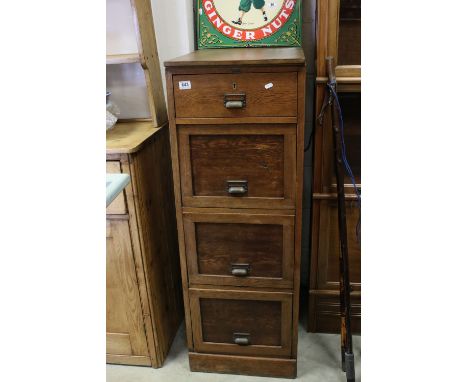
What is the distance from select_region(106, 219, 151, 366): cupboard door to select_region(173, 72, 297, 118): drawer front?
53cm

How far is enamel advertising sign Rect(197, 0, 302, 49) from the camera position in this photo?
1675mm

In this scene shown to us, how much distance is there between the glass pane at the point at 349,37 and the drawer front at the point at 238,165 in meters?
0.56

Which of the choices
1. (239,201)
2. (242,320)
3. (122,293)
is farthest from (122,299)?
(239,201)

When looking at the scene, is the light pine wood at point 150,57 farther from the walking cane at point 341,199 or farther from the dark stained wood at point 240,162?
the walking cane at point 341,199

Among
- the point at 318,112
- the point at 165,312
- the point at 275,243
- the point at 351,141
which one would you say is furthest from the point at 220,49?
the point at 165,312

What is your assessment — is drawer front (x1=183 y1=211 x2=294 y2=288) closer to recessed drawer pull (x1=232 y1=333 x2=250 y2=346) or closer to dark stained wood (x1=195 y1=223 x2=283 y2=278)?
dark stained wood (x1=195 y1=223 x2=283 y2=278)

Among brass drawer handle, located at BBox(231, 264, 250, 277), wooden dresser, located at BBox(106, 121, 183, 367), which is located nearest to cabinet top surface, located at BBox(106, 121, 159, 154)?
wooden dresser, located at BBox(106, 121, 183, 367)

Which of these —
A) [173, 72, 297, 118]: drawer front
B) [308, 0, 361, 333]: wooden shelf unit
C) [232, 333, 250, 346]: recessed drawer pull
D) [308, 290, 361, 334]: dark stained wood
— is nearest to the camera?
[173, 72, 297, 118]: drawer front

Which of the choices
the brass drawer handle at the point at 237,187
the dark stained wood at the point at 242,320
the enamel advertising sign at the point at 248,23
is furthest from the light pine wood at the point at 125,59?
the dark stained wood at the point at 242,320

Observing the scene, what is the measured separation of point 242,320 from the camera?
5.28 feet

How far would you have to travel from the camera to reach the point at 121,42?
1651mm

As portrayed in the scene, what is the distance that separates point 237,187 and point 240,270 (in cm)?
33

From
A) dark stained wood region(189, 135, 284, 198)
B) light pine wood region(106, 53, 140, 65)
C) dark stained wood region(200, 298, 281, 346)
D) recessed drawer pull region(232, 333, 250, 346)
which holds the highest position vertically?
light pine wood region(106, 53, 140, 65)

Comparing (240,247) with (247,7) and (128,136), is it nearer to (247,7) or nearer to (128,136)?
(128,136)
